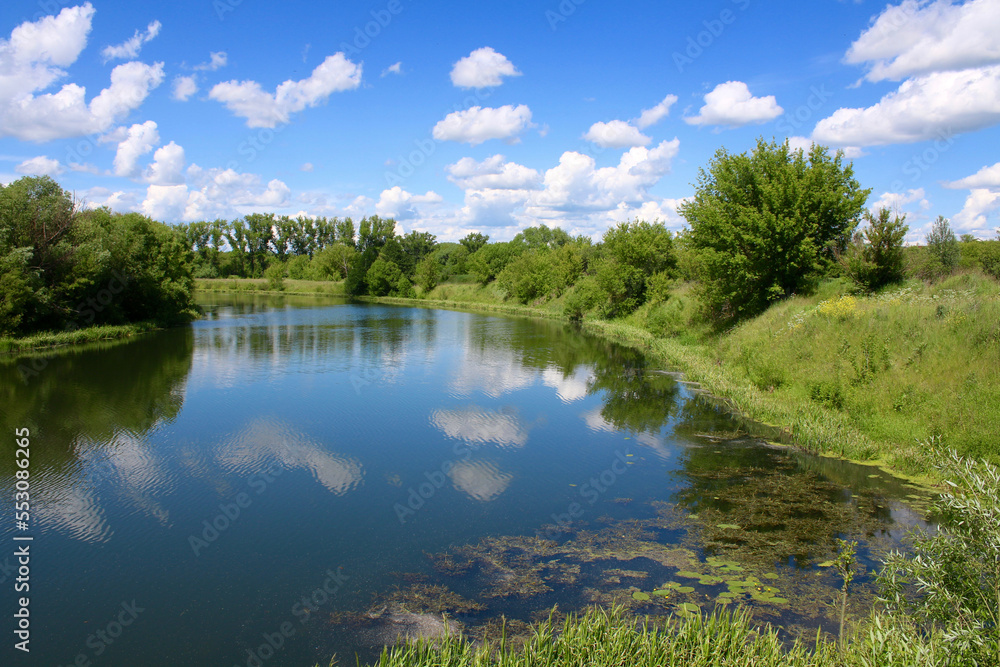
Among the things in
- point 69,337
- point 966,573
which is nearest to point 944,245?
point 966,573

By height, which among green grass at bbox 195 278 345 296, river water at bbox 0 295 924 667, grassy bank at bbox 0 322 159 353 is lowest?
river water at bbox 0 295 924 667

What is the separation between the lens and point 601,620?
5625 millimetres

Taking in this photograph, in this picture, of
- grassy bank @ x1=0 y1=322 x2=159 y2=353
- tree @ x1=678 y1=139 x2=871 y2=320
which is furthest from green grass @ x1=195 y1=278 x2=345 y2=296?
tree @ x1=678 y1=139 x2=871 y2=320

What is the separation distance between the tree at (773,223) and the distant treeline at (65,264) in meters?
28.7

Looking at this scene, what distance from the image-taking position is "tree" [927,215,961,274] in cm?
1952

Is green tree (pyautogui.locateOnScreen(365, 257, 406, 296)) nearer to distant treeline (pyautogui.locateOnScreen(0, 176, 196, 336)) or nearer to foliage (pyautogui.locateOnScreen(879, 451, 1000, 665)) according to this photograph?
distant treeline (pyautogui.locateOnScreen(0, 176, 196, 336))

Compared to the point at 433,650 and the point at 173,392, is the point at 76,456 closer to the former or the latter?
the point at 173,392

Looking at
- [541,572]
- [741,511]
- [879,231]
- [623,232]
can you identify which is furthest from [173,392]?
[623,232]

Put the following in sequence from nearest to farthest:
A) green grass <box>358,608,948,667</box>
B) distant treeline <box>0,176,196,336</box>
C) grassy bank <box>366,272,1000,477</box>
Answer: green grass <box>358,608,948,667</box> → grassy bank <box>366,272,1000,477</box> → distant treeline <box>0,176,196,336</box>

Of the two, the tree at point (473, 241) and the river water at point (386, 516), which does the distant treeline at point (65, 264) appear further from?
the tree at point (473, 241)

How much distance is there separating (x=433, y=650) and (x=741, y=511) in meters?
6.21

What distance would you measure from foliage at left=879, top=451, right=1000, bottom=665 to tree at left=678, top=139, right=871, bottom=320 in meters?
19.0

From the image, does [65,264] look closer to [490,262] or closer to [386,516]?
[386,516]

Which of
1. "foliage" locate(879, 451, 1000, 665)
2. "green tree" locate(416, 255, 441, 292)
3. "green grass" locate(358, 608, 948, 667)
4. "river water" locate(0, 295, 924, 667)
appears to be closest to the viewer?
"foliage" locate(879, 451, 1000, 665)
